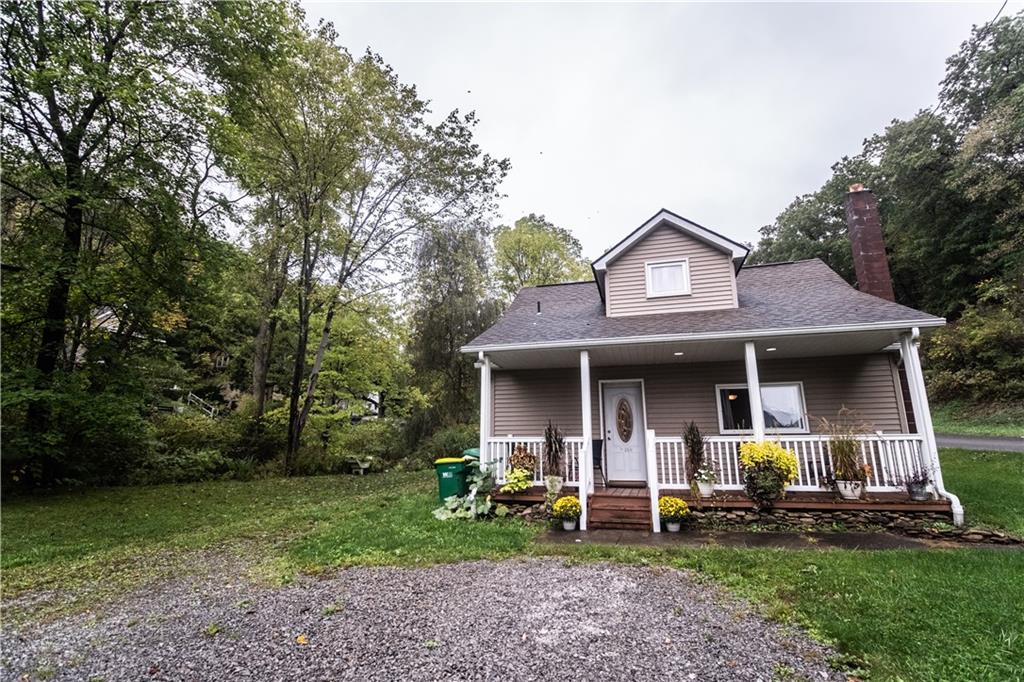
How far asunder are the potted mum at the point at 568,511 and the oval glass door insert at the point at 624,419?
3015 mm

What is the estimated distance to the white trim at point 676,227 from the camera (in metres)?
8.95

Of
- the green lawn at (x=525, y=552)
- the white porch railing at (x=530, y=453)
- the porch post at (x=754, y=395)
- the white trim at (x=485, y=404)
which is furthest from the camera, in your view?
the white trim at (x=485, y=404)

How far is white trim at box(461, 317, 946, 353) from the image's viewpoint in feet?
21.6

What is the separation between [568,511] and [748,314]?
5.26m

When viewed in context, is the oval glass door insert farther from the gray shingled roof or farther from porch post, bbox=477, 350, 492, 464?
porch post, bbox=477, 350, 492, 464

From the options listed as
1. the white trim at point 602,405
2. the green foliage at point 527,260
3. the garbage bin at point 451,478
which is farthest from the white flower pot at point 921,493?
the green foliage at point 527,260

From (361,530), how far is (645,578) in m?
4.47

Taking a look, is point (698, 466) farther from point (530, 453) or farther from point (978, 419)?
point (978, 419)

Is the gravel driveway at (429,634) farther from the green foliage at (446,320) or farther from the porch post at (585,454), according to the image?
the green foliage at (446,320)

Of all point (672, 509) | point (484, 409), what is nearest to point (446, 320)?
point (484, 409)

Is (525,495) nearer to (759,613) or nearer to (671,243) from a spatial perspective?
(759,613)

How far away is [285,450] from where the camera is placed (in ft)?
45.9

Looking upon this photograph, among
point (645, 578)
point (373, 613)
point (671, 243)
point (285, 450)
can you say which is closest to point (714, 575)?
point (645, 578)

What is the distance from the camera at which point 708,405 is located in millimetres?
8938
